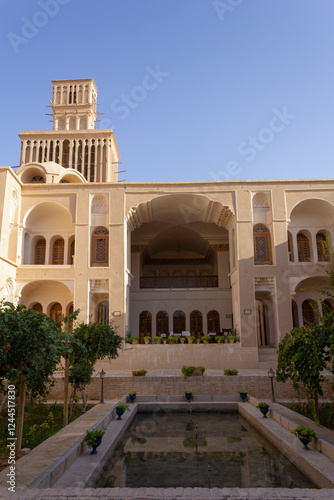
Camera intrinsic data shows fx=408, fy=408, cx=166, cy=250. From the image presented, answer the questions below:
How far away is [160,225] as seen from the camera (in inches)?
1075

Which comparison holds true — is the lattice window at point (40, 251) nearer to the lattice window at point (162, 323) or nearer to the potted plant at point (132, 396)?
the lattice window at point (162, 323)

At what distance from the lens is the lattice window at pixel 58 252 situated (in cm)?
2278

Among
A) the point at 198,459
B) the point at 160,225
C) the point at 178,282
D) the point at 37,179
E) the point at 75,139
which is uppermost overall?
the point at 75,139

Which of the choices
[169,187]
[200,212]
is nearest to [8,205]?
[169,187]

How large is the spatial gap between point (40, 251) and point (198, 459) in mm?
17224

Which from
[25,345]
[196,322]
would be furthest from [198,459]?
[196,322]

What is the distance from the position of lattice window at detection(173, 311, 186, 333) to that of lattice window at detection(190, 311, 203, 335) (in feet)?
1.61

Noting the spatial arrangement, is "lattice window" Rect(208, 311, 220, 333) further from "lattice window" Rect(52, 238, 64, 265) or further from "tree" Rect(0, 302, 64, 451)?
"tree" Rect(0, 302, 64, 451)

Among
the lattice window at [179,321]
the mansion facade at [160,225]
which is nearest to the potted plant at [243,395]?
the mansion facade at [160,225]

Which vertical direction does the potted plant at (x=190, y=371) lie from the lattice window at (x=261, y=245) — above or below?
below

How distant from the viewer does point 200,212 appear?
941 inches

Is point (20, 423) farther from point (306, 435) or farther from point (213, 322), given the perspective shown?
point (213, 322)

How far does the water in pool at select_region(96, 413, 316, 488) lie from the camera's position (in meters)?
6.87

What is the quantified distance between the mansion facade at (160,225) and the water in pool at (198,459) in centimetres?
906
